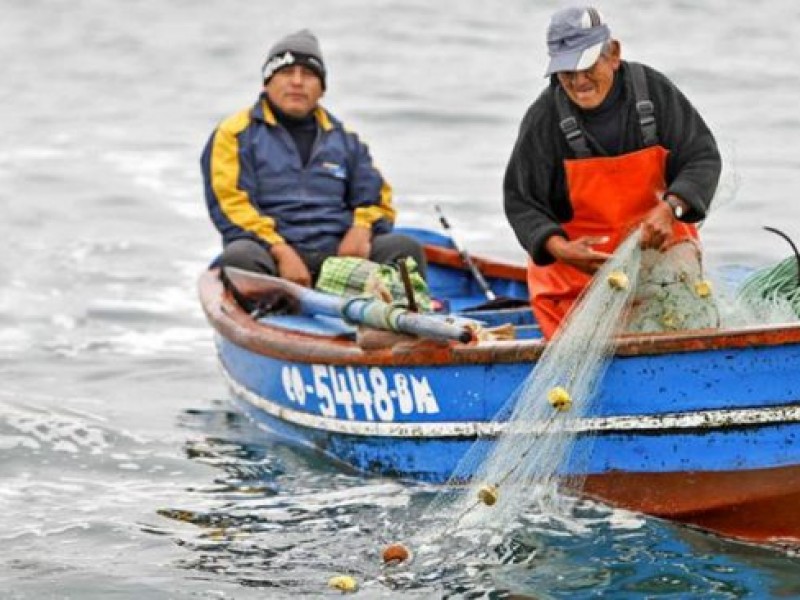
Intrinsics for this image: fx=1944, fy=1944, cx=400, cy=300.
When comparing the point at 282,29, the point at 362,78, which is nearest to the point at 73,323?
the point at 362,78

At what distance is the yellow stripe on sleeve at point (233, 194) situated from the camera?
11039 millimetres

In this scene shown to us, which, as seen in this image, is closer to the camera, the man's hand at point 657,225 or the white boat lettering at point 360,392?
the man's hand at point 657,225

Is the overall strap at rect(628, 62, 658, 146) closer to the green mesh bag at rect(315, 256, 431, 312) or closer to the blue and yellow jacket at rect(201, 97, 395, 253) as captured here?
the green mesh bag at rect(315, 256, 431, 312)

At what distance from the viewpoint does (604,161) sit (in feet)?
27.0

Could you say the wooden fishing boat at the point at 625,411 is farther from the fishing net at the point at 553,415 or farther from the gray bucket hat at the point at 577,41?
the gray bucket hat at the point at 577,41

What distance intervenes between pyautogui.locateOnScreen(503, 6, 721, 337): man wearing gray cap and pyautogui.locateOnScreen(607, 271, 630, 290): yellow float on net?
7.9 inches

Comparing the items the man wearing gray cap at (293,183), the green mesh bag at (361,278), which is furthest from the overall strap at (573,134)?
the man wearing gray cap at (293,183)

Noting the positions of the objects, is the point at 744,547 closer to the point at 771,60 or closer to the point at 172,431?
the point at 172,431

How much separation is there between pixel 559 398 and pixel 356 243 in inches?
135

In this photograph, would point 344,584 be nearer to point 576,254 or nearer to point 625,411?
point 625,411

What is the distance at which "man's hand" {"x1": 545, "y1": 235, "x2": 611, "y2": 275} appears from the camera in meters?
8.18

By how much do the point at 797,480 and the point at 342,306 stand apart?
2.54m

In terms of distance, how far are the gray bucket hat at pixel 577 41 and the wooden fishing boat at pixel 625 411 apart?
3.84ft

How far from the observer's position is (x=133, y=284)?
15.9 meters
